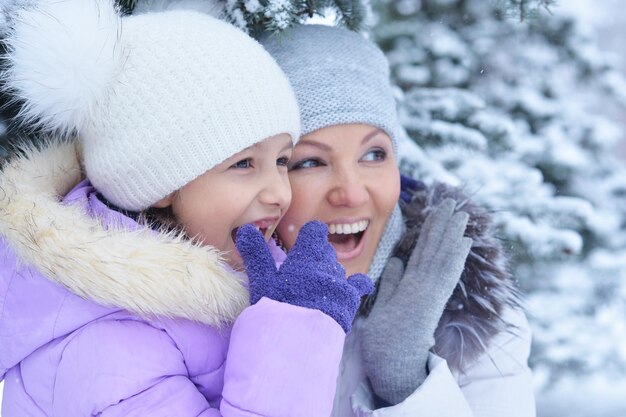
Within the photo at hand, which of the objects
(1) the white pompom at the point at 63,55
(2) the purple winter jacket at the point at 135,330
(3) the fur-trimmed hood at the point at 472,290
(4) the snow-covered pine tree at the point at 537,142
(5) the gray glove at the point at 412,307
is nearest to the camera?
(2) the purple winter jacket at the point at 135,330

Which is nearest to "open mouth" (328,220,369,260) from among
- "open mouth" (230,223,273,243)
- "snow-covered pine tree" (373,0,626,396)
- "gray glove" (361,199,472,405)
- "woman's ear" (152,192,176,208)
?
"gray glove" (361,199,472,405)

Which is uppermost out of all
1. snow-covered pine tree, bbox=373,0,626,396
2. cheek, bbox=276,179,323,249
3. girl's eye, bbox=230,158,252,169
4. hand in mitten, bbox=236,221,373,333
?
girl's eye, bbox=230,158,252,169

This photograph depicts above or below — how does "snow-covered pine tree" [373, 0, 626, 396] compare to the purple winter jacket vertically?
below

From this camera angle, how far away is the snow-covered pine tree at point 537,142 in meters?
3.39

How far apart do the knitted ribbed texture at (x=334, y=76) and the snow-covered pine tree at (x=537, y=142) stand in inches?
40.2

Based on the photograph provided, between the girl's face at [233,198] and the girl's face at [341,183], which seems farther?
the girl's face at [341,183]

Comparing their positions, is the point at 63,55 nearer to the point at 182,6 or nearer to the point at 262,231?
the point at 182,6

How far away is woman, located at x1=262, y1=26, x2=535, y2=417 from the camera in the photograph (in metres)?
1.92

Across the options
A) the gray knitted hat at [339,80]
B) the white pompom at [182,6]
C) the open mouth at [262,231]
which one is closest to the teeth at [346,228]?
the gray knitted hat at [339,80]

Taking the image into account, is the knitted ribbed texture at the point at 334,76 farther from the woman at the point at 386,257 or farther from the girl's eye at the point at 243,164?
→ the girl's eye at the point at 243,164

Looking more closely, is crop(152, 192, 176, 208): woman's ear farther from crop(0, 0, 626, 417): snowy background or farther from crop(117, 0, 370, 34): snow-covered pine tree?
crop(0, 0, 626, 417): snowy background

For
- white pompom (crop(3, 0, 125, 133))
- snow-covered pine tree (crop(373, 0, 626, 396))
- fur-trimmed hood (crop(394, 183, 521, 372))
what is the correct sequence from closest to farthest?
white pompom (crop(3, 0, 125, 133)) → fur-trimmed hood (crop(394, 183, 521, 372)) → snow-covered pine tree (crop(373, 0, 626, 396))

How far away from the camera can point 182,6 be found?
195cm

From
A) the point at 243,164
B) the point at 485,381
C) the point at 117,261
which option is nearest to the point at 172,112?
the point at 243,164
